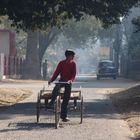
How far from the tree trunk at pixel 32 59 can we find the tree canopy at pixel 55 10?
29.5 metres

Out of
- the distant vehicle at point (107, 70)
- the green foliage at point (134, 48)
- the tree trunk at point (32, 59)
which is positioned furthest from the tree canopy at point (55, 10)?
the distant vehicle at point (107, 70)

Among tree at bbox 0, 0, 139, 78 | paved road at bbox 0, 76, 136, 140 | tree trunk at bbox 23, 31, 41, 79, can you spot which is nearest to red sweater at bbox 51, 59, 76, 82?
paved road at bbox 0, 76, 136, 140

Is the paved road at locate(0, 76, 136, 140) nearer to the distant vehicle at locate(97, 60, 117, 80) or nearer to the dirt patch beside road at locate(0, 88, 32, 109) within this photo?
the dirt patch beside road at locate(0, 88, 32, 109)

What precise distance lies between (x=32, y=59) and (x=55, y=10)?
31324 millimetres

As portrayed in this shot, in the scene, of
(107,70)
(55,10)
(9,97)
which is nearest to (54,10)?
(55,10)

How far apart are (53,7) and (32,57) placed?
32.2 metres

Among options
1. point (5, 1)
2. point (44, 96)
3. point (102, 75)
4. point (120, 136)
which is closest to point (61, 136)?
point (120, 136)

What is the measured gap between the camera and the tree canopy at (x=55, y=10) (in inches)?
898

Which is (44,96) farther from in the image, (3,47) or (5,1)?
(3,47)

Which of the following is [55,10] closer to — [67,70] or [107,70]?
[67,70]

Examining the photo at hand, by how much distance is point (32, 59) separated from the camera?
186ft

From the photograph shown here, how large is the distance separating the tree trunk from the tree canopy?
29.5m

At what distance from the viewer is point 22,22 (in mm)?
25297

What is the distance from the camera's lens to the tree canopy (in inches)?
898
